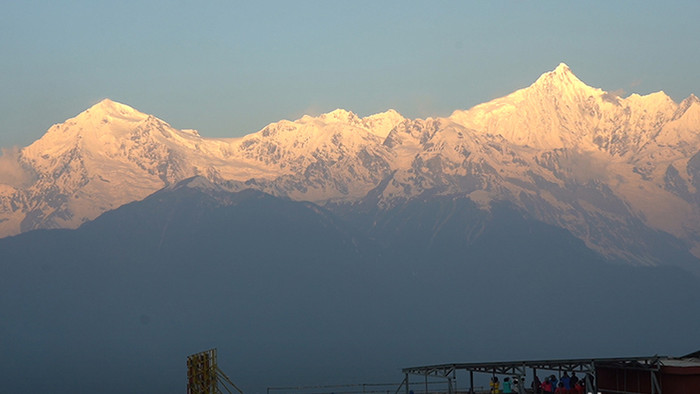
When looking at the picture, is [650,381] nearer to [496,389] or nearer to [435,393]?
[496,389]

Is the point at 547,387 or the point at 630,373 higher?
the point at 630,373

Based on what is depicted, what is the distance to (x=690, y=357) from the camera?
279 ft

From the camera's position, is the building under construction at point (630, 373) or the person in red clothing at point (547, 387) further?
the person in red clothing at point (547, 387)

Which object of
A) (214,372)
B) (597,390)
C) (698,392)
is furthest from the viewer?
(214,372)

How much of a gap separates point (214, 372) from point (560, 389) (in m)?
34.1

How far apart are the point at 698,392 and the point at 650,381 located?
3.51 meters

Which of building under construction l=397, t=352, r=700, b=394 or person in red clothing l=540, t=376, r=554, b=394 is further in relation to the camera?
person in red clothing l=540, t=376, r=554, b=394

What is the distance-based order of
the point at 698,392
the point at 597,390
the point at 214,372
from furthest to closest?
the point at 214,372, the point at 597,390, the point at 698,392

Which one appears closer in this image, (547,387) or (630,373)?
(630,373)

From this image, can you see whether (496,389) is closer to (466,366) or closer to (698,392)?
(466,366)

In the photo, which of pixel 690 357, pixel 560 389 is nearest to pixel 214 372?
pixel 560 389

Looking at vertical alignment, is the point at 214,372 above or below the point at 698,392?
above

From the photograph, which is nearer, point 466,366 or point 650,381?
point 650,381

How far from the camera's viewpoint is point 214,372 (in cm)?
10425
